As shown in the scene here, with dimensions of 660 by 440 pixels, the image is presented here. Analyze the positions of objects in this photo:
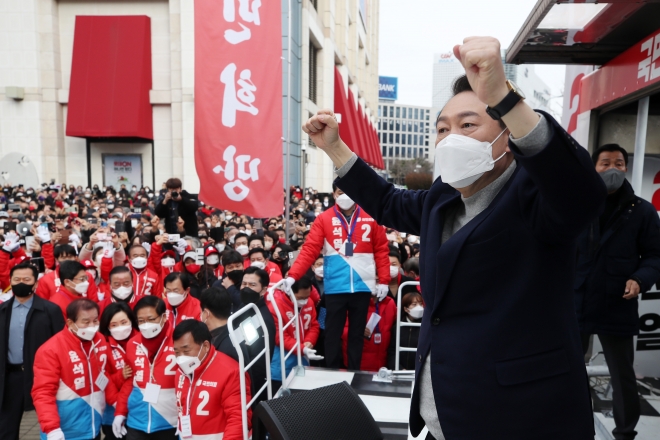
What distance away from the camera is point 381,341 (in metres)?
5.17

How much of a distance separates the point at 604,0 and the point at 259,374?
388 cm

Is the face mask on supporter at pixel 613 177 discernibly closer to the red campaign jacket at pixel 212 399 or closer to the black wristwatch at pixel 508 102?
the black wristwatch at pixel 508 102

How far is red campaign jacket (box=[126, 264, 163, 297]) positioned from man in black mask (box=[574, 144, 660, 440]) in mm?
4774

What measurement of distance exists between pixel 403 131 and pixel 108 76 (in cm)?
10063

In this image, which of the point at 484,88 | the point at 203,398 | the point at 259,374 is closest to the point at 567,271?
the point at 484,88

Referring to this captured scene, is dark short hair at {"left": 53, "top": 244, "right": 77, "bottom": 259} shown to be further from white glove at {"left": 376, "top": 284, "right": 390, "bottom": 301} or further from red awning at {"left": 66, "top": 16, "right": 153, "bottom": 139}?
red awning at {"left": 66, "top": 16, "right": 153, "bottom": 139}

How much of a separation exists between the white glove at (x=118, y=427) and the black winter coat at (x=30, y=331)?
1070mm

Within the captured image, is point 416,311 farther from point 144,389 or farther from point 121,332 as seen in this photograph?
point 121,332

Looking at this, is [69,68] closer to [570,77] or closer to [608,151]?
[570,77]

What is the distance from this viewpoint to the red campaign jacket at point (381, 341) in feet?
16.8

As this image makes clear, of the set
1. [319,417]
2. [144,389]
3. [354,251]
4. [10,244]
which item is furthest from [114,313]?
[10,244]

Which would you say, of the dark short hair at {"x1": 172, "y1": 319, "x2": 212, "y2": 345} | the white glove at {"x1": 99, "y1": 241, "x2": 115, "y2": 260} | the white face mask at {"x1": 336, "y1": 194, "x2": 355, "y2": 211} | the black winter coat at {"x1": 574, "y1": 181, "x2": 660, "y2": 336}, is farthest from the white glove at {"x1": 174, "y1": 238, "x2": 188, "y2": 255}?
the black winter coat at {"x1": 574, "y1": 181, "x2": 660, "y2": 336}

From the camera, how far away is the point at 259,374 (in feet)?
13.9

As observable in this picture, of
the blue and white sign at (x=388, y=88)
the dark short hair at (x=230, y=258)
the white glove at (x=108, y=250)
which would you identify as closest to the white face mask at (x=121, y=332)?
the dark short hair at (x=230, y=258)
